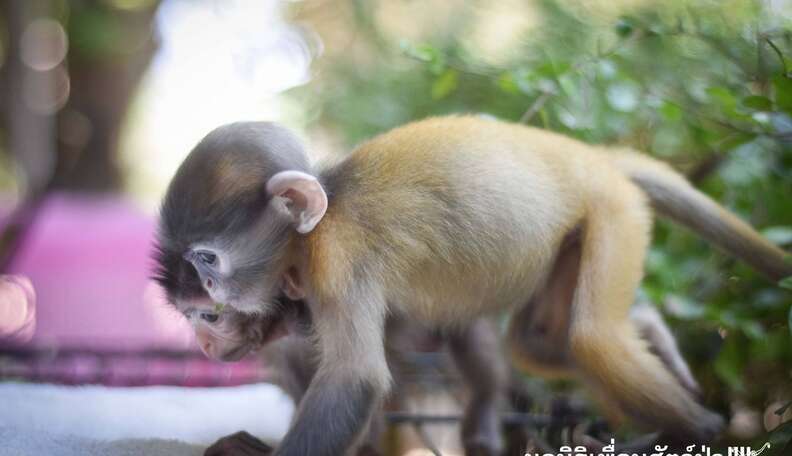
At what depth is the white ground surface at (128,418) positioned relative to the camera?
1958 mm

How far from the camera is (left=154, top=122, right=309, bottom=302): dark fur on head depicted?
1.64 metres

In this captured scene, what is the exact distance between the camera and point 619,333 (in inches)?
74.3

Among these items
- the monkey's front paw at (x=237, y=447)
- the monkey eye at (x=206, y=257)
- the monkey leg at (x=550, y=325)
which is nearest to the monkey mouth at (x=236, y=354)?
the monkey's front paw at (x=237, y=447)

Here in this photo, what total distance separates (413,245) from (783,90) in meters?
0.96

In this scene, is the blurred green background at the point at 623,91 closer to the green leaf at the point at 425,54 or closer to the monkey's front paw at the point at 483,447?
the green leaf at the point at 425,54

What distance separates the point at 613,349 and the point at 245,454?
92 centimetres

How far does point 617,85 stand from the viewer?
250 centimetres

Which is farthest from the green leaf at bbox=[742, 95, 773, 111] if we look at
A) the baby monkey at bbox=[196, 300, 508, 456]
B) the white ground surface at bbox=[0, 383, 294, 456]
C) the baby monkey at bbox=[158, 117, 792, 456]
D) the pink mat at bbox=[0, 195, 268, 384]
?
the pink mat at bbox=[0, 195, 268, 384]

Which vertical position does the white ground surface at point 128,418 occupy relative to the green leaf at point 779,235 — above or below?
below

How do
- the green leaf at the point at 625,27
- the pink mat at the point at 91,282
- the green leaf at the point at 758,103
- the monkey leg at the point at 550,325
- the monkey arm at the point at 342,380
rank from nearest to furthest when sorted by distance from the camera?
the monkey arm at the point at 342,380
the green leaf at the point at 758,103
the monkey leg at the point at 550,325
the green leaf at the point at 625,27
the pink mat at the point at 91,282

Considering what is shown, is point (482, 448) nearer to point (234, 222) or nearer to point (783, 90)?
point (234, 222)

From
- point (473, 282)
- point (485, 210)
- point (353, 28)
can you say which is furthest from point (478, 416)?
point (353, 28)

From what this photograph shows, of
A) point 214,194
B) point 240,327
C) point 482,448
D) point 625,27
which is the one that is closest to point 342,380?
point 240,327

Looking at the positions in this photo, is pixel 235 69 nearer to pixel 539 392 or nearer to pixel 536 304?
pixel 539 392
